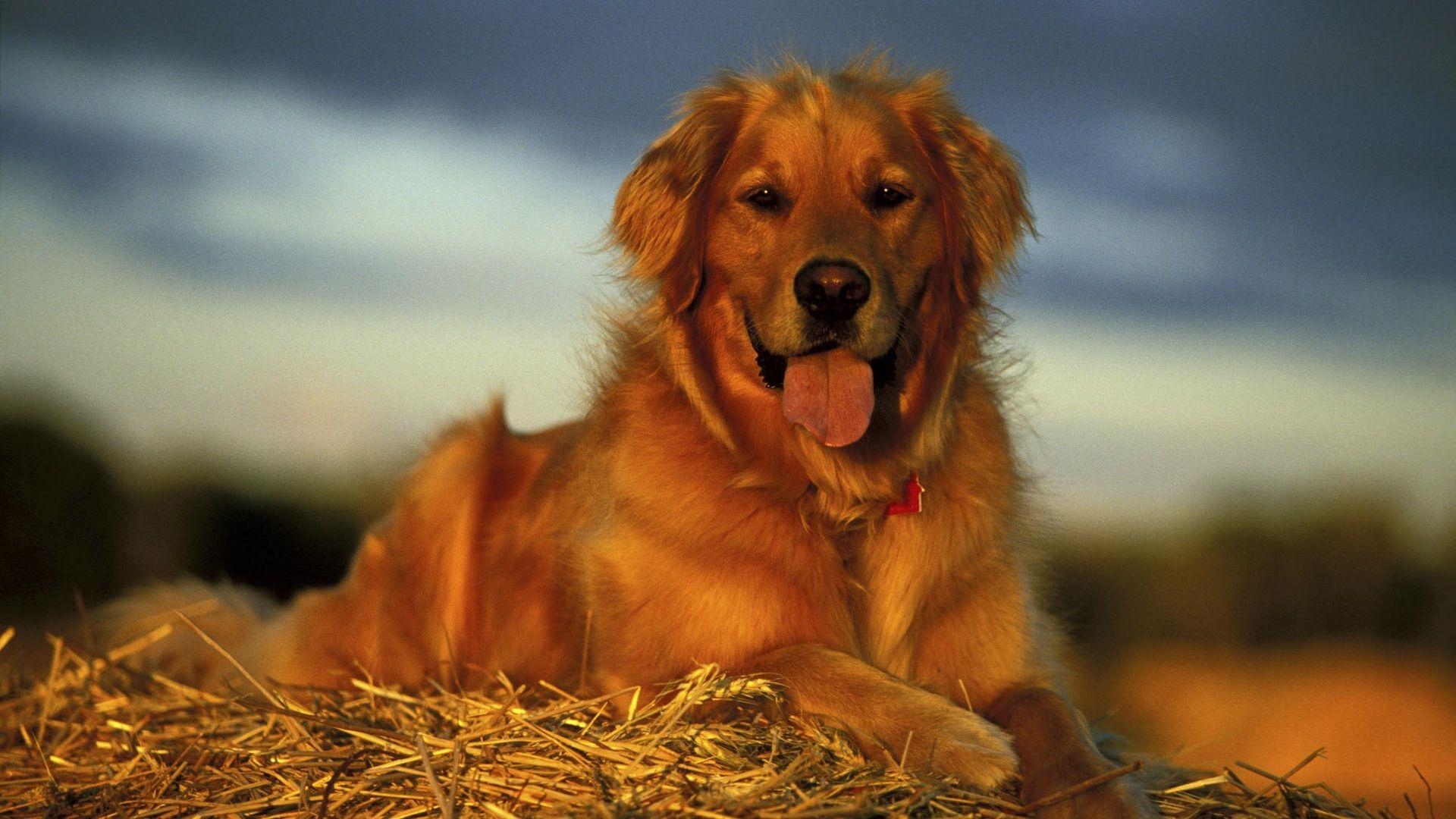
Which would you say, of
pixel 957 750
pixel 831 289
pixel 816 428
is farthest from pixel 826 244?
pixel 957 750

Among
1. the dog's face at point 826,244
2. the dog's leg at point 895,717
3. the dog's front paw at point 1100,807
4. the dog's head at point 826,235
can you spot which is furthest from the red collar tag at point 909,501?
the dog's front paw at point 1100,807

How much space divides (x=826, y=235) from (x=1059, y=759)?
62.7 inches

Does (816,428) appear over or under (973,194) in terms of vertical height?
under

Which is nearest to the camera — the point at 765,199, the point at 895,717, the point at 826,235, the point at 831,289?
the point at 895,717

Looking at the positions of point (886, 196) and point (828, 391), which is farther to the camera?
point (886, 196)

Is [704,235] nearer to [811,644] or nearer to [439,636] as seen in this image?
[811,644]

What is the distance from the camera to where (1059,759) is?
295 cm

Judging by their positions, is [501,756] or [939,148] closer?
[501,756]

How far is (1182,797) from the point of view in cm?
312

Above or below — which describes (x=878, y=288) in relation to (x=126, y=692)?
above

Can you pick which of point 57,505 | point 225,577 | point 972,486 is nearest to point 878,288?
point 972,486

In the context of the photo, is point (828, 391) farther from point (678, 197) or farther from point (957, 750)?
point (957, 750)

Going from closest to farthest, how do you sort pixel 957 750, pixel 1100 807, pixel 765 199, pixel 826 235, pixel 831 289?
pixel 1100 807 < pixel 957 750 < pixel 831 289 < pixel 826 235 < pixel 765 199

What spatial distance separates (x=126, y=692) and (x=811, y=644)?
3081 millimetres
